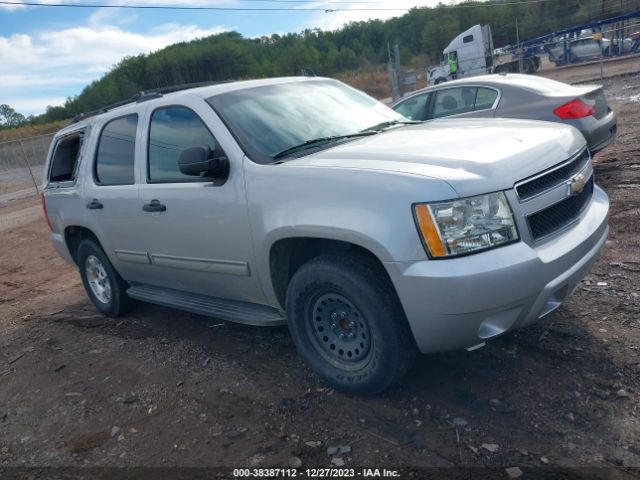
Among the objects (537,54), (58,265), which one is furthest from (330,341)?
(537,54)

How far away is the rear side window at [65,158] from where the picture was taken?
5.82 metres

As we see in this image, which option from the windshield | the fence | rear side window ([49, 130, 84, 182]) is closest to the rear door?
rear side window ([49, 130, 84, 182])

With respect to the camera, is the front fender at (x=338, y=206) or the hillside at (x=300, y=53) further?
the hillside at (x=300, y=53)

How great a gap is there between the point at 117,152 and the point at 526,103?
5.20 metres

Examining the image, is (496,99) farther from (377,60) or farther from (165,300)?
(377,60)

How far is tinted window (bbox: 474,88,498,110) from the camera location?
7.79 meters

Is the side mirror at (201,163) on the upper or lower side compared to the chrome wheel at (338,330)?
upper

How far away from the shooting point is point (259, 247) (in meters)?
→ 3.65

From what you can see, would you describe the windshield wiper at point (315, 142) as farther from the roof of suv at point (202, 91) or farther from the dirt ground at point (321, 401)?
the dirt ground at point (321, 401)

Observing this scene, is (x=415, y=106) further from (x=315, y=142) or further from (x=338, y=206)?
(x=338, y=206)

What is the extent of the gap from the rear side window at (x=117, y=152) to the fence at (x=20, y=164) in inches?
724

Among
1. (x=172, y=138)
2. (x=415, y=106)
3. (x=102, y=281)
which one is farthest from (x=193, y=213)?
(x=415, y=106)

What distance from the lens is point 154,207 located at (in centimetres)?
435

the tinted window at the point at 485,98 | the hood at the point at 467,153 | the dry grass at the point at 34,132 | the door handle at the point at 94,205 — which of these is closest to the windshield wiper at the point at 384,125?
the hood at the point at 467,153
